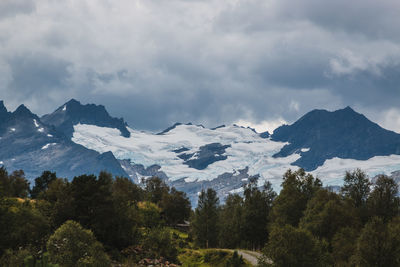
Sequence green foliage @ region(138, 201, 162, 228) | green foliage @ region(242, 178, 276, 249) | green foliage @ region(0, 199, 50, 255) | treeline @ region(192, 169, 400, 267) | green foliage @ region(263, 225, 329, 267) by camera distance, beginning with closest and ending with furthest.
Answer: green foliage @ region(263, 225, 329, 267), treeline @ region(192, 169, 400, 267), green foliage @ region(0, 199, 50, 255), green foliage @ region(138, 201, 162, 228), green foliage @ region(242, 178, 276, 249)

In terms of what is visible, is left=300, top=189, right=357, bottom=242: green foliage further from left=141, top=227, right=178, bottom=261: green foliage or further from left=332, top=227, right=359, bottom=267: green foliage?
left=141, top=227, right=178, bottom=261: green foliage

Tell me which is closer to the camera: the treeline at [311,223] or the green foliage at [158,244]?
the treeline at [311,223]

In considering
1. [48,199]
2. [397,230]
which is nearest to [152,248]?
[48,199]

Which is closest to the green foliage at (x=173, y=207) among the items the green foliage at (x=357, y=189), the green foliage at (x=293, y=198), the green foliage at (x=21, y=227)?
the green foliage at (x=293, y=198)

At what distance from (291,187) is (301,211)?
677cm

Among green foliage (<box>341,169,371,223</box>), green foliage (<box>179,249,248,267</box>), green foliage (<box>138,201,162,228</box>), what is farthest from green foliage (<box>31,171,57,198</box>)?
green foliage (<box>341,169,371,223</box>)

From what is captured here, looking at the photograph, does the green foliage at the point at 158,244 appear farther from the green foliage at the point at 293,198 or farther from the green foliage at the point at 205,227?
the green foliage at the point at 205,227

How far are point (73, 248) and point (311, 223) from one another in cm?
5566

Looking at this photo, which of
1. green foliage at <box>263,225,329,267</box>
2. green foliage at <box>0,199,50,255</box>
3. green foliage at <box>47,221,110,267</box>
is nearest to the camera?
green foliage at <box>47,221,110,267</box>

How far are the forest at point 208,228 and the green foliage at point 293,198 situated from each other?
10.0 inches

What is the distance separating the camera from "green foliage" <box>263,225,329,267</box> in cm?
7306

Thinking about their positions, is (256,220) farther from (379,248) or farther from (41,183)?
(41,183)

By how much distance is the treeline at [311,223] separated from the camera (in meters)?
73.6

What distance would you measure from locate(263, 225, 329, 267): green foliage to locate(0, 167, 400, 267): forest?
150mm
